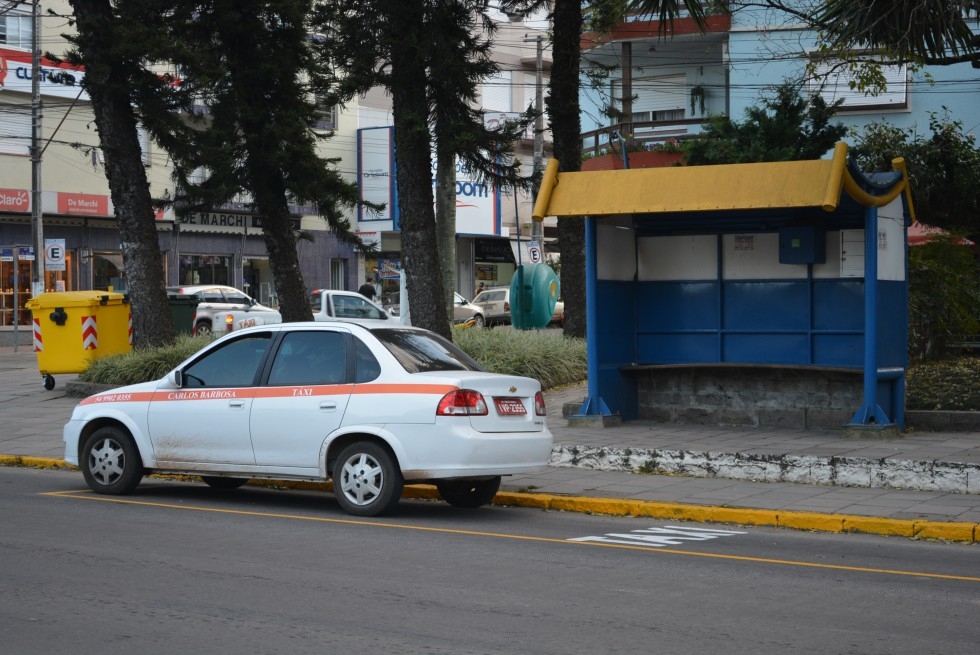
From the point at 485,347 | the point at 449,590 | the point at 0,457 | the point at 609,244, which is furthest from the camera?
the point at 485,347

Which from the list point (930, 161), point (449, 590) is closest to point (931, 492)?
point (449, 590)

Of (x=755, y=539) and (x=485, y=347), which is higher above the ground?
(x=485, y=347)

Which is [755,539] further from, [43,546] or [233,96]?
[233,96]

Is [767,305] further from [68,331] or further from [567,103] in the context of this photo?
[68,331]

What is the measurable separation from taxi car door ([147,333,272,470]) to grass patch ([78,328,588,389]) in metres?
8.39

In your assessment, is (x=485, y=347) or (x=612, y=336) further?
(x=485, y=347)

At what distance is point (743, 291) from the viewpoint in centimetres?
1520

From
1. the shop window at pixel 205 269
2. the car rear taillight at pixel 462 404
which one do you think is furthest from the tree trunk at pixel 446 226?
the shop window at pixel 205 269

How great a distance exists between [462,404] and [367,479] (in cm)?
105

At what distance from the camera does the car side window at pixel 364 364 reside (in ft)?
33.1

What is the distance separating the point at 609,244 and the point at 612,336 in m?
1.15

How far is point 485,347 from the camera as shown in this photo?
65.7ft

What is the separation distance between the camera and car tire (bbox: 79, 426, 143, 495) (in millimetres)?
11180

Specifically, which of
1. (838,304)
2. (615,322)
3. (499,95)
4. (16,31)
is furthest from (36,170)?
(838,304)
